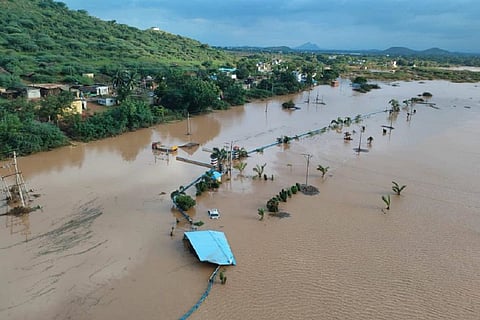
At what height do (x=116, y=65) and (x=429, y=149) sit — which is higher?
(x=116, y=65)

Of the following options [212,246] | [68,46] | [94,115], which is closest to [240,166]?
[212,246]

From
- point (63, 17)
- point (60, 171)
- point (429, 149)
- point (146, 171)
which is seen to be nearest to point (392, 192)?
point (429, 149)

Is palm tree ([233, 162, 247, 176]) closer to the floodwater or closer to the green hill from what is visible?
the floodwater

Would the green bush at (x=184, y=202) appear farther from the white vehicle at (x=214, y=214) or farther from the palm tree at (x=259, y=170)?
the palm tree at (x=259, y=170)

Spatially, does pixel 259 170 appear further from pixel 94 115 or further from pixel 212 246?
pixel 94 115

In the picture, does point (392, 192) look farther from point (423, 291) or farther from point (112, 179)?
point (112, 179)

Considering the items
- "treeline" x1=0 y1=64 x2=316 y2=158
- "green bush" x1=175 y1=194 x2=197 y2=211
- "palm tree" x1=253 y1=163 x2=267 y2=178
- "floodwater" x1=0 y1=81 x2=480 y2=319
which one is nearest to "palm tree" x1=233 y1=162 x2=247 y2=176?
"floodwater" x1=0 y1=81 x2=480 y2=319

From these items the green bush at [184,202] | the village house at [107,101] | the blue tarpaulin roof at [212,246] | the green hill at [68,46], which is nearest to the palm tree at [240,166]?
the green bush at [184,202]
